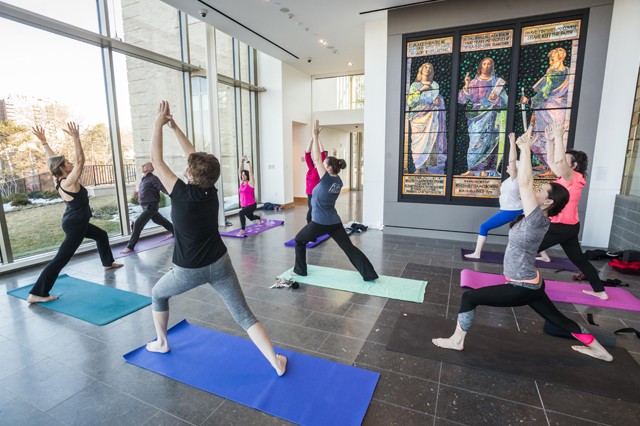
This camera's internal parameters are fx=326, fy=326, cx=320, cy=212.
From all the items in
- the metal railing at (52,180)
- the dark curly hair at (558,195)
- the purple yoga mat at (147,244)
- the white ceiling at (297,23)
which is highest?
the white ceiling at (297,23)

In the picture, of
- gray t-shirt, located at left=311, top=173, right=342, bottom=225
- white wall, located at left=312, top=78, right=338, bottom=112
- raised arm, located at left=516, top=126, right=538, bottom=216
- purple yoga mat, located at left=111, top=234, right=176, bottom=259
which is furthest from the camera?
white wall, located at left=312, top=78, right=338, bottom=112

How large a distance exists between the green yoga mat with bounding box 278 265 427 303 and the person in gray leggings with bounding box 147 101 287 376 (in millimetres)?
1599

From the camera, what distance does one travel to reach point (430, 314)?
3029 millimetres

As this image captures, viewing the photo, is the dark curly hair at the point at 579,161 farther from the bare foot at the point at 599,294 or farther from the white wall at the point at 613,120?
the white wall at the point at 613,120

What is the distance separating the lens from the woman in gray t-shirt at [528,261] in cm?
198

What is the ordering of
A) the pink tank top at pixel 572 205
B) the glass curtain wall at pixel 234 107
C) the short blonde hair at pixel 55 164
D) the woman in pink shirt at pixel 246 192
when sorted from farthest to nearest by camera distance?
the glass curtain wall at pixel 234 107
the woman in pink shirt at pixel 246 192
the short blonde hair at pixel 55 164
the pink tank top at pixel 572 205

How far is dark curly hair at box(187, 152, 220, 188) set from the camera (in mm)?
1922

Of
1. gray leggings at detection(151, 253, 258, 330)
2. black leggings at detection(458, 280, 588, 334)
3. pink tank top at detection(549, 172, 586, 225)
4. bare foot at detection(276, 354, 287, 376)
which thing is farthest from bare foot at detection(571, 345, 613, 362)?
gray leggings at detection(151, 253, 258, 330)

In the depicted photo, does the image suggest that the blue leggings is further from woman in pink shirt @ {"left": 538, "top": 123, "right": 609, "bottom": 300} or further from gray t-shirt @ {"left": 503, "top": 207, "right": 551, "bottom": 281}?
gray t-shirt @ {"left": 503, "top": 207, "right": 551, "bottom": 281}

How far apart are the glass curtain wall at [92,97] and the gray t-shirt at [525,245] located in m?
5.70

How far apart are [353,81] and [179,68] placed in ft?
20.3

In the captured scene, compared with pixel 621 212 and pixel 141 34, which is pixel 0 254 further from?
pixel 621 212

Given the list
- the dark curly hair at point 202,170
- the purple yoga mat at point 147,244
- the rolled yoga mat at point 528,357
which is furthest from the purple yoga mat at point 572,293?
the purple yoga mat at point 147,244

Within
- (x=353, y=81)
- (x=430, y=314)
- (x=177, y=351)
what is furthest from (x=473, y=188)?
(x=353, y=81)
